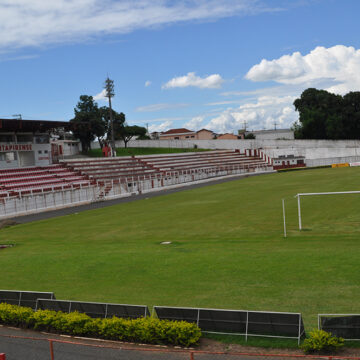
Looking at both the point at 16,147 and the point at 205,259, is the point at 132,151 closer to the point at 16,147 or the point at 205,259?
the point at 16,147

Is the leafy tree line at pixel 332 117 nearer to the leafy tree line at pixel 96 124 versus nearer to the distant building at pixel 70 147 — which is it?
A: the leafy tree line at pixel 96 124

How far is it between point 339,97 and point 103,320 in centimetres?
10097

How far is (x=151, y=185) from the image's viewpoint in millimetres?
52875

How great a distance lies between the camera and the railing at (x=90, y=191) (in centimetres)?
3538

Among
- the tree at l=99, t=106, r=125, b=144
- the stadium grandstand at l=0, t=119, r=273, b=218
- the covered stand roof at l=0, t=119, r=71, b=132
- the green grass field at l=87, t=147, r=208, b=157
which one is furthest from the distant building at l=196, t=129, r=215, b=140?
the covered stand roof at l=0, t=119, r=71, b=132

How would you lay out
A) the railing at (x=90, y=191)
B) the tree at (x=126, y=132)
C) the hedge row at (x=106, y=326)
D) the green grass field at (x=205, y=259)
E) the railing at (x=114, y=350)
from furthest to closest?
1. the tree at (x=126, y=132)
2. the railing at (x=90, y=191)
3. the green grass field at (x=205, y=259)
4. the hedge row at (x=106, y=326)
5. the railing at (x=114, y=350)

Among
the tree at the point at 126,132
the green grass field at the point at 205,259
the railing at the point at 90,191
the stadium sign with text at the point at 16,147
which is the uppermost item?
the tree at the point at 126,132

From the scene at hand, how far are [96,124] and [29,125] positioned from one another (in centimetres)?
3157

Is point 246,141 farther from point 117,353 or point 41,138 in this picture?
point 117,353

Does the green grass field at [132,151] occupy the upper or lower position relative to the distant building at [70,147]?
lower

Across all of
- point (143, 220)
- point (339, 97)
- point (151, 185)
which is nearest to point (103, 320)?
point (143, 220)

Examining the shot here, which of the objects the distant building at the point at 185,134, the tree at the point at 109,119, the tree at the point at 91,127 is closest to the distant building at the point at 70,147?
the tree at the point at 91,127

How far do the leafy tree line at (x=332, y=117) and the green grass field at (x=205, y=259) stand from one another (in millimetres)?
72357

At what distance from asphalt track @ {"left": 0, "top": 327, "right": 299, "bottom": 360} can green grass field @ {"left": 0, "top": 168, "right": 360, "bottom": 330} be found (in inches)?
102
